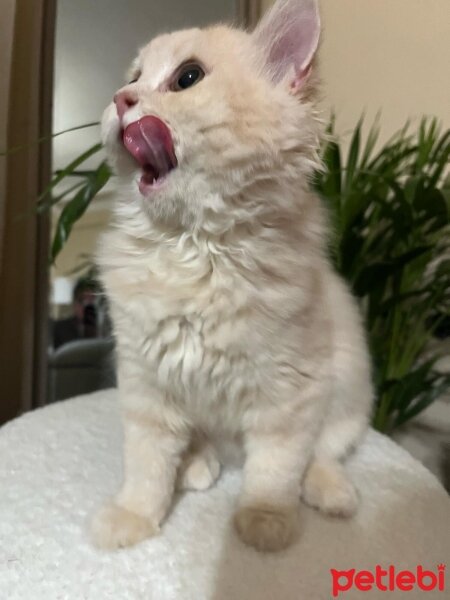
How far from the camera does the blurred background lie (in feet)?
3.35

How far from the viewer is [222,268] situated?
2.05 ft

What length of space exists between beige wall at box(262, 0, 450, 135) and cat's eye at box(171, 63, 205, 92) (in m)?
0.71

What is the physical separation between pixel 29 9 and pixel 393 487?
1.29 meters

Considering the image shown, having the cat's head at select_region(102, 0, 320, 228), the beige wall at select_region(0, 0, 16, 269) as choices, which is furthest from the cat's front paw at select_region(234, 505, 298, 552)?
the beige wall at select_region(0, 0, 16, 269)

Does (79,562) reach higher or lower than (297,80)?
lower

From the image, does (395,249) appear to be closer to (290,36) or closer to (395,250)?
(395,250)

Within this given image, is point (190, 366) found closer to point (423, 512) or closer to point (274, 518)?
point (274, 518)

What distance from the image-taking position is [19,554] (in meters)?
0.60

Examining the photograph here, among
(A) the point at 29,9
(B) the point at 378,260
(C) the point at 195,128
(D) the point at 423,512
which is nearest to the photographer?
(C) the point at 195,128

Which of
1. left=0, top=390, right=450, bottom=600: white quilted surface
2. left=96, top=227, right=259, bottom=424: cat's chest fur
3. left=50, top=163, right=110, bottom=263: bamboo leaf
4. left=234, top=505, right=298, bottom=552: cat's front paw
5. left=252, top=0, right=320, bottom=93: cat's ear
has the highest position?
left=252, top=0, right=320, bottom=93: cat's ear

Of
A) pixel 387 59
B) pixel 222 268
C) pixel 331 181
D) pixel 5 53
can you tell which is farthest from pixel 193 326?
pixel 387 59

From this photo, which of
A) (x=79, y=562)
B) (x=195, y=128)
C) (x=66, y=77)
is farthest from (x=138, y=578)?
(x=66, y=77)

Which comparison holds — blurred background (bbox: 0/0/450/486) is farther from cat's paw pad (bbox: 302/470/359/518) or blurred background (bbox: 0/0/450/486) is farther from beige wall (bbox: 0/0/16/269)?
cat's paw pad (bbox: 302/470/359/518)

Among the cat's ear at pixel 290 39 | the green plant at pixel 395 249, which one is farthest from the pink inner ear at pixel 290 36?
the green plant at pixel 395 249
